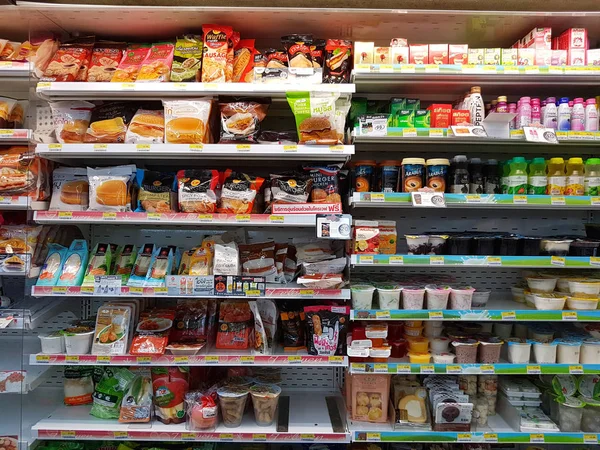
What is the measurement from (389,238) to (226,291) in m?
0.97

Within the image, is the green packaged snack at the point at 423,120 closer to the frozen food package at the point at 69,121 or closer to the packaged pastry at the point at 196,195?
the packaged pastry at the point at 196,195

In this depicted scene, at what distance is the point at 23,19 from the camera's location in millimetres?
2299

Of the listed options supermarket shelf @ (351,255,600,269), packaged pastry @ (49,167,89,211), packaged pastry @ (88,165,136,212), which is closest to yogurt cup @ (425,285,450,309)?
supermarket shelf @ (351,255,600,269)

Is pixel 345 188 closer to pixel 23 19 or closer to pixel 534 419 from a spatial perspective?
pixel 534 419

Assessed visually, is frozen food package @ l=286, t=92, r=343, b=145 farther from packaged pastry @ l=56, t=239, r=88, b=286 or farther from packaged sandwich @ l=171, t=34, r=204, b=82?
packaged pastry @ l=56, t=239, r=88, b=286

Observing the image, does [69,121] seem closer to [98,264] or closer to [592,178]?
[98,264]

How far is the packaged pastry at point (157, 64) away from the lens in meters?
2.23

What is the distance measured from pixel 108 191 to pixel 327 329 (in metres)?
1.45

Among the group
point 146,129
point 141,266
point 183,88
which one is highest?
point 183,88

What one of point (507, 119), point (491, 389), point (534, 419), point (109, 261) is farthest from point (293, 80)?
point (534, 419)

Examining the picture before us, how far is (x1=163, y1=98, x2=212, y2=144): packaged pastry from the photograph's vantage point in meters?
2.19

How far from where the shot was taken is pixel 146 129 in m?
2.23

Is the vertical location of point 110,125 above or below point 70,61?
below

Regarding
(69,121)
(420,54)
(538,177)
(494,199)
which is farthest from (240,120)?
(538,177)
